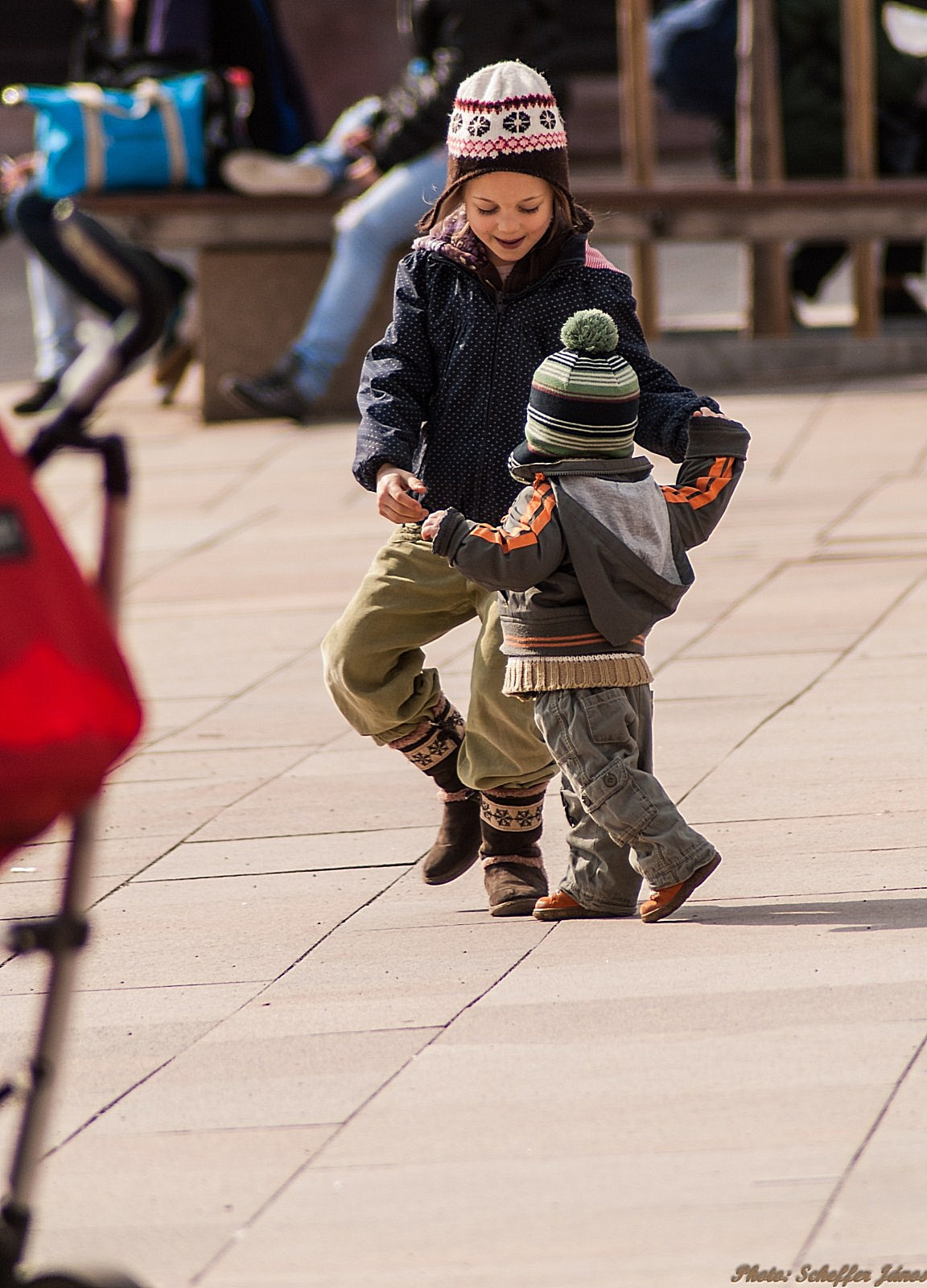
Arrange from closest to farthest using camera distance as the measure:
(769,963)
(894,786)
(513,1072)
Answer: (513,1072) → (769,963) → (894,786)

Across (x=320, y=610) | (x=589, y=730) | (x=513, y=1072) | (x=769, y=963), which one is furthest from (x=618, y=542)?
(x=320, y=610)

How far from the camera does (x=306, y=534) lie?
8289 millimetres

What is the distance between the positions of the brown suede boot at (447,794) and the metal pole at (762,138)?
6915 mm

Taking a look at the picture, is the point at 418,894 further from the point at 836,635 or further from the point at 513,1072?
the point at 836,635

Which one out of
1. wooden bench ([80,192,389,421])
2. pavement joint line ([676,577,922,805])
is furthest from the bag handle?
pavement joint line ([676,577,922,805])

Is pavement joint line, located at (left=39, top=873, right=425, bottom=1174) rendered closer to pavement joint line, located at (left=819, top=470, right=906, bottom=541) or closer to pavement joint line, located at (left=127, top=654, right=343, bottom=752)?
pavement joint line, located at (left=127, top=654, right=343, bottom=752)

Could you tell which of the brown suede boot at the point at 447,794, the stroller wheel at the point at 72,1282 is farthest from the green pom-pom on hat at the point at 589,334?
the stroller wheel at the point at 72,1282

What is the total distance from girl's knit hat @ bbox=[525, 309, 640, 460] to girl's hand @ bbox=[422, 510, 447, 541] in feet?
0.75

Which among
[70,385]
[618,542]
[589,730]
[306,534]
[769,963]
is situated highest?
[70,385]

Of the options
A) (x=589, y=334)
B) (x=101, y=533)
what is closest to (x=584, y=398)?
(x=589, y=334)

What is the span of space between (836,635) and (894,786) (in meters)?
1.61

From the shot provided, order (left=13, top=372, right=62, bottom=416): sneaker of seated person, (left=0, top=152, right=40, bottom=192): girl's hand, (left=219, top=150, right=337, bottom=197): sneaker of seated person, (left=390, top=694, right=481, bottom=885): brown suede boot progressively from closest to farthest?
(left=390, top=694, right=481, bottom=885): brown suede boot, (left=13, top=372, right=62, bottom=416): sneaker of seated person, (left=219, top=150, right=337, bottom=197): sneaker of seated person, (left=0, top=152, right=40, bottom=192): girl's hand

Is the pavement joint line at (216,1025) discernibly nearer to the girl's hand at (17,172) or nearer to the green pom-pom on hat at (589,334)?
the green pom-pom on hat at (589,334)

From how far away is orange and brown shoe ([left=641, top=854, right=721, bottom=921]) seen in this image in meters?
3.86
